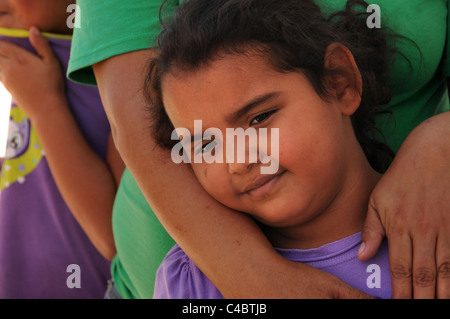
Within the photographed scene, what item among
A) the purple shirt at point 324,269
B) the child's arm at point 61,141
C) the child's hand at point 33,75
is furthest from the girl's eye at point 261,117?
the child's hand at point 33,75

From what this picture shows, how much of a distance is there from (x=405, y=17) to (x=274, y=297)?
66cm

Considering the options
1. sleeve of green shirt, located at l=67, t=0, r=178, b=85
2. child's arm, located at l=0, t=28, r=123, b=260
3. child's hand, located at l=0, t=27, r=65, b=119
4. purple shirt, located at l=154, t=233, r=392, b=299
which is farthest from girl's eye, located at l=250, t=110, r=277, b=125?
child's hand, located at l=0, t=27, r=65, b=119

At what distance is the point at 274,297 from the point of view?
96cm

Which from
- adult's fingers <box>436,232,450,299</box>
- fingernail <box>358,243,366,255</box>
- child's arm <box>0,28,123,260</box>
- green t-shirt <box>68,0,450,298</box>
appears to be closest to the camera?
adult's fingers <box>436,232,450,299</box>

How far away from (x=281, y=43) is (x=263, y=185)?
10.7 inches

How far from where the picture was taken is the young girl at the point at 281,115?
3.23ft

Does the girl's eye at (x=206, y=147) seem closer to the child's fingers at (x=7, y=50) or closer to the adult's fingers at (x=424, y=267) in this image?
the adult's fingers at (x=424, y=267)

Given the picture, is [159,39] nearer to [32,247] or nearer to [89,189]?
[89,189]

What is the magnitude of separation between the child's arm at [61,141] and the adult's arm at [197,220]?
1.35ft

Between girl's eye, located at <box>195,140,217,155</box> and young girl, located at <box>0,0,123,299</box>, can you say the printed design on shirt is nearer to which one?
young girl, located at <box>0,0,123,299</box>

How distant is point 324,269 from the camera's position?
106 cm

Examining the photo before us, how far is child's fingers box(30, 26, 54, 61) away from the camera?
1.76 m

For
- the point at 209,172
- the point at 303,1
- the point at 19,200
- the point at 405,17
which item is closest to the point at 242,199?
the point at 209,172

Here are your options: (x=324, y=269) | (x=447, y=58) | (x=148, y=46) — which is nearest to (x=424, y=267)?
(x=324, y=269)
